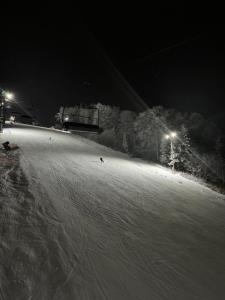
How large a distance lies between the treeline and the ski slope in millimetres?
36050

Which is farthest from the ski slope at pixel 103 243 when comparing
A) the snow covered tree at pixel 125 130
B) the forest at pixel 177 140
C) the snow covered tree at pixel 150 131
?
the snow covered tree at pixel 125 130

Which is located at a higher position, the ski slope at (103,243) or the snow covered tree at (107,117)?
the snow covered tree at (107,117)

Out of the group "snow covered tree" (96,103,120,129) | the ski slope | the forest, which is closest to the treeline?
the forest

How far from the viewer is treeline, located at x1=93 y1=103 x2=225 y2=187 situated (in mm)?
46656

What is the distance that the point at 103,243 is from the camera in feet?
18.7

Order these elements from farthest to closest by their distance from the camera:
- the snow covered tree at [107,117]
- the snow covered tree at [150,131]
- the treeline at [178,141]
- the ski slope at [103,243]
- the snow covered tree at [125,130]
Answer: the snow covered tree at [107,117] < the snow covered tree at [125,130] < the snow covered tree at [150,131] < the treeline at [178,141] < the ski slope at [103,243]

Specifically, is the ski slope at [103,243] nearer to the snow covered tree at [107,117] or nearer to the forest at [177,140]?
the forest at [177,140]

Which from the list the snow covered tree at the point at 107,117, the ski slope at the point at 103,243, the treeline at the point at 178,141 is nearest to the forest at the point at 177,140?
the treeline at the point at 178,141

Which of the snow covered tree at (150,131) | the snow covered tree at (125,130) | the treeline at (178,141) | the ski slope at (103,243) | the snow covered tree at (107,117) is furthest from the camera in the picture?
the snow covered tree at (107,117)

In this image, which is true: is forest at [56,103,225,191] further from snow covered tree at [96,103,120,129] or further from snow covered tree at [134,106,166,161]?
snow covered tree at [96,103,120,129]

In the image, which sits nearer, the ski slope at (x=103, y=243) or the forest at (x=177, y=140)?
the ski slope at (x=103, y=243)

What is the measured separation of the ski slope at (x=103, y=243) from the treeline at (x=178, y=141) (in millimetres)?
36050

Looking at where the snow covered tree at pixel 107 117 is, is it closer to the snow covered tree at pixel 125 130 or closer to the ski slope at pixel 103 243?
the snow covered tree at pixel 125 130

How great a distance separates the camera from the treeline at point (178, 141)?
4666 cm
